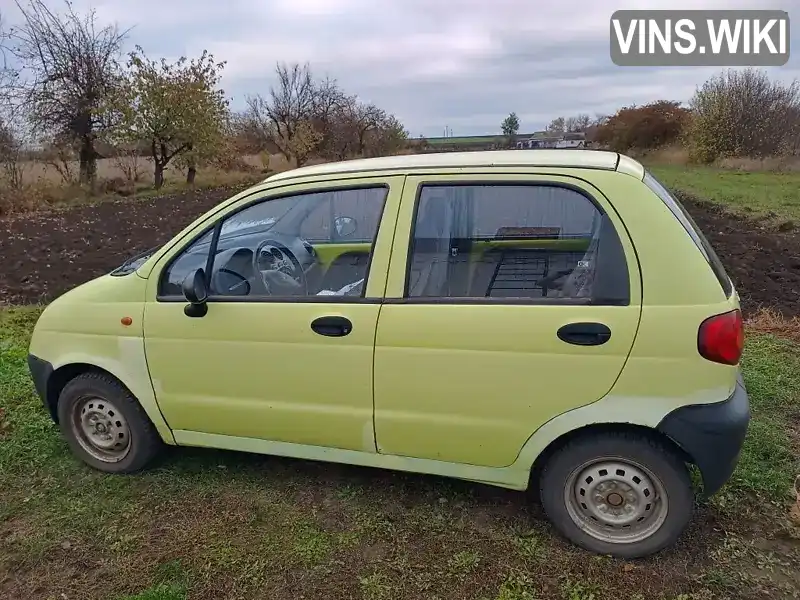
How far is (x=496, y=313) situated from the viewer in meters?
2.56

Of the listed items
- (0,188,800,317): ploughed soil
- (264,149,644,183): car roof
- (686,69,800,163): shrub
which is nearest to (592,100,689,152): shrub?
(686,69,800,163): shrub

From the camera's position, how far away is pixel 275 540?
2877 millimetres

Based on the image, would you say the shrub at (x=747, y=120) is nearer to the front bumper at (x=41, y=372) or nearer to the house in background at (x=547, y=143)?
the house in background at (x=547, y=143)

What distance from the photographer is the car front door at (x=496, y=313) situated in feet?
8.10

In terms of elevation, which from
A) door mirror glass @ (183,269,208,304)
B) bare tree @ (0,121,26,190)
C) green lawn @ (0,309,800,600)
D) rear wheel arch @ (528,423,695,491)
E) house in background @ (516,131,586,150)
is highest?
bare tree @ (0,121,26,190)

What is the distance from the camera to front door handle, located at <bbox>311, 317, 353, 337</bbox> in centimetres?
276

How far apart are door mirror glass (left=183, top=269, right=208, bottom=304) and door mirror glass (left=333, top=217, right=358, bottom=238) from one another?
29.1 inches

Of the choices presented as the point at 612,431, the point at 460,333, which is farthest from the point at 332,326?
the point at 612,431

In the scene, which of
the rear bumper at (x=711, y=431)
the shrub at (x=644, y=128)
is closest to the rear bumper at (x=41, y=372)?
the rear bumper at (x=711, y=431)

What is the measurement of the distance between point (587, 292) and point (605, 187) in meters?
0.45

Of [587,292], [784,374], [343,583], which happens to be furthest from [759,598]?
[784,374]

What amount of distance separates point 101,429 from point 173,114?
773 inches

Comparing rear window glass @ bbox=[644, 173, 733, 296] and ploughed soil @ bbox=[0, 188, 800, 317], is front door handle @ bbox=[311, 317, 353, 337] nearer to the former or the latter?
rear window glass @ bbox=[644, 173, 733, 296]

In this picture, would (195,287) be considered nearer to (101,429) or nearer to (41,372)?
(101,429)
